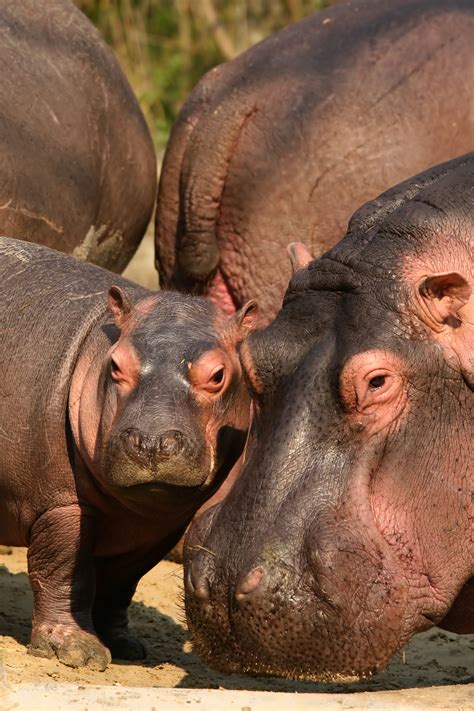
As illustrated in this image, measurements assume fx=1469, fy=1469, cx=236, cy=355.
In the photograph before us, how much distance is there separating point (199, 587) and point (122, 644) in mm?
1739

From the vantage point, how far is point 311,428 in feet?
12.7

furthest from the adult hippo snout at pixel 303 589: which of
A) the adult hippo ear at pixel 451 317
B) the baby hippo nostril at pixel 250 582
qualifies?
the adult hippo ear at pixel 451 317

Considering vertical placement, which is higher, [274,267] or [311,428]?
[274,267]

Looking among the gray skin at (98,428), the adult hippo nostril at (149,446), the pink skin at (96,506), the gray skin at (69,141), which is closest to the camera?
the adult hippo nostril at (149,446)

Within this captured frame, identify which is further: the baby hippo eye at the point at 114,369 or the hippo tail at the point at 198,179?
the hippo tail at the point at 198,179

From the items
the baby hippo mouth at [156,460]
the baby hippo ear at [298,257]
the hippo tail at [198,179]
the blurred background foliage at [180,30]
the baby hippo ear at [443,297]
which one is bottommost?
the baby hippo mouth at [156,460]

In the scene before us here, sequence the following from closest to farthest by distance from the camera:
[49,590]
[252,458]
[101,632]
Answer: [252,458], [49,590], [101,632]

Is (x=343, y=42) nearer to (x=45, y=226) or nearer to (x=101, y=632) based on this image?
(x=45, y=226)

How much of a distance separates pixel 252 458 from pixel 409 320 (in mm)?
567

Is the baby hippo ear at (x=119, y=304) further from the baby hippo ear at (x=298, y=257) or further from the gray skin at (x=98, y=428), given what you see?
the baby hippo ear at (x=298, y=257)

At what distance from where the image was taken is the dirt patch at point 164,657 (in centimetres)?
486

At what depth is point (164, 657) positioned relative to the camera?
18.1 feet

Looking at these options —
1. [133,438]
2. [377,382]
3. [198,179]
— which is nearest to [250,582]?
[377,382]

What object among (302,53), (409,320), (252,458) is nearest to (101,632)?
(252,458)
